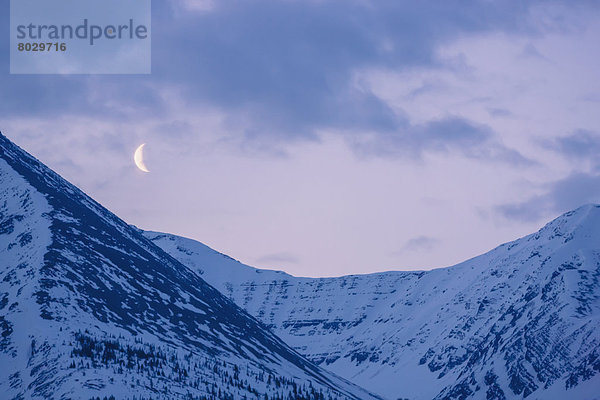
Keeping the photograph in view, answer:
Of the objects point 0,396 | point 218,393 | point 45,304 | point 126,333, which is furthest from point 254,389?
point 0,396

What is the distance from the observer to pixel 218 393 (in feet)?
523

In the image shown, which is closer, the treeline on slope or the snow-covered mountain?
the snow-covered mountain

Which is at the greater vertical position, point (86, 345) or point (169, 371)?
point (86, 345)

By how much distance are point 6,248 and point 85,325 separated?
3669 cm

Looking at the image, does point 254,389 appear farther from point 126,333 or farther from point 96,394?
point 96,394

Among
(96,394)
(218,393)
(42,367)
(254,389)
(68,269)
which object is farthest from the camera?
(68,269)

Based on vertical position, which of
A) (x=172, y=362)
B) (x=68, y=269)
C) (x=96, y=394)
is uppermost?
(x=68, y=269)

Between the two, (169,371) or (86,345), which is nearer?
(86,345)

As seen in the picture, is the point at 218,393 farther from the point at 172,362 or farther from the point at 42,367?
the point at 42,367

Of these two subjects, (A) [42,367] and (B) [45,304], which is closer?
(A) [42,367]

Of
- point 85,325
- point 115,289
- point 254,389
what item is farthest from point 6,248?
point 254,389

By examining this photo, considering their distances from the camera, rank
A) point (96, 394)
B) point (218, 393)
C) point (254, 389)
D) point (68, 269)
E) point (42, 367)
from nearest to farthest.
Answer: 1. point (96, 394)
2. point (42, 367)
3. point (218, 393)
4. point (254, 389)
5. point (68, 269)

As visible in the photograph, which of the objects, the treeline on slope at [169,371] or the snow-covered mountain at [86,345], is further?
the treeline on slope at [169,371]

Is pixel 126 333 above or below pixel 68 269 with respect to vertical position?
below
